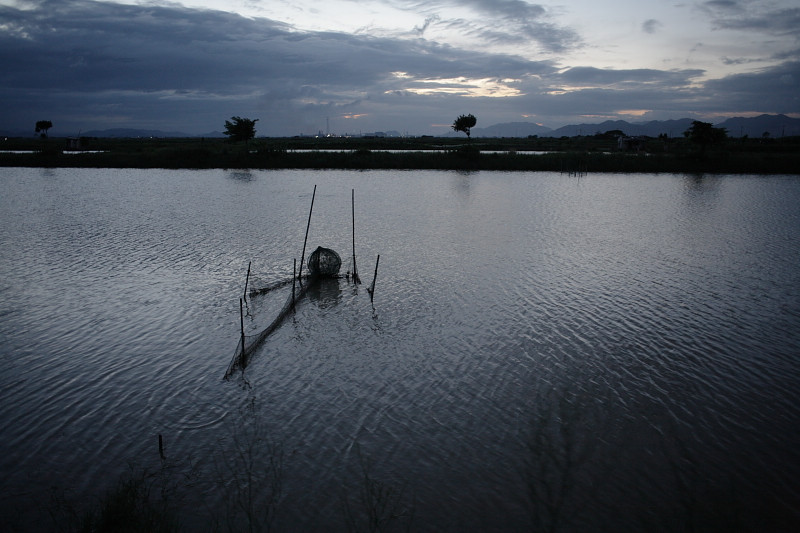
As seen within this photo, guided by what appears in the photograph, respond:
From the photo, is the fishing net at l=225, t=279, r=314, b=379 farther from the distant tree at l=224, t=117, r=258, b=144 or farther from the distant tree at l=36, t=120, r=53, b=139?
the distant tree at l=36, t=120, r=53, b=139

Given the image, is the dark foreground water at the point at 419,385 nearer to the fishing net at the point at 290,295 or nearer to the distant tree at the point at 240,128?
the fishing net at the point at 290,295

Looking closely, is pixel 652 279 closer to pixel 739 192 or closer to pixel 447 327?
pixel 447 327

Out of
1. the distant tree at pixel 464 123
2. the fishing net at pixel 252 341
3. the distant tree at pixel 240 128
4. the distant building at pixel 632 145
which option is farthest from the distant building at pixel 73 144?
the fishing net at pixel 252 341

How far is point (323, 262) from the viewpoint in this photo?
1617 cm

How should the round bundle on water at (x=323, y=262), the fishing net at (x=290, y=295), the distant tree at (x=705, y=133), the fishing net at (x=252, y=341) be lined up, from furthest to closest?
the distant tree at (x=705, y=133), the round bundle on water at (x=323, y=262), the fishing net at (x=290, y=295), the fishing net at (x=252, y=341)

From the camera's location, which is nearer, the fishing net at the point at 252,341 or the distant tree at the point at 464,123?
the fishing net at the point at 252,341

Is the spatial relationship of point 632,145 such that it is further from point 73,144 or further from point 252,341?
point 73,144

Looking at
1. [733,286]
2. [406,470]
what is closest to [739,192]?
[733,286]

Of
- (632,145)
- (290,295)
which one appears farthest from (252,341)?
(632,145)

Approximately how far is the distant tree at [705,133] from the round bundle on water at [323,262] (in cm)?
4971

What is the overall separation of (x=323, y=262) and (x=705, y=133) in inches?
2004

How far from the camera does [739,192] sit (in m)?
37.8

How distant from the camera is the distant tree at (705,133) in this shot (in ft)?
173

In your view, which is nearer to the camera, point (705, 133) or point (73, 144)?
point (705, 133)
